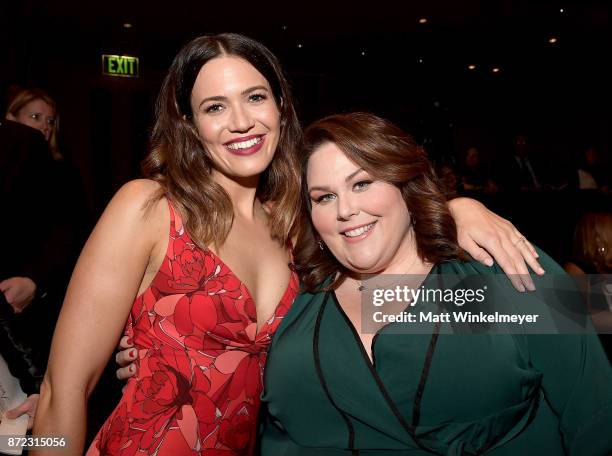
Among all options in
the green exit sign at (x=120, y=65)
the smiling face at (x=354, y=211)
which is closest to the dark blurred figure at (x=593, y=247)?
the smiling face at (x=354, y=211)

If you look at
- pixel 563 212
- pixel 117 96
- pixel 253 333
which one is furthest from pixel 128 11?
pixel 253 333

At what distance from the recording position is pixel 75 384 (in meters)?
1.41

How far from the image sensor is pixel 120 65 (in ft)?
27.5

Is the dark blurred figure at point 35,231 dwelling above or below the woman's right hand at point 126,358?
above

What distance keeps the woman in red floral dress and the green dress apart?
0.63ft

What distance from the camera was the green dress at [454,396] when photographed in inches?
55.9

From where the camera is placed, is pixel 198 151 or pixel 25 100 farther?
pixel 25 100

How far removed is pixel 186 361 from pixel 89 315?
0.29m

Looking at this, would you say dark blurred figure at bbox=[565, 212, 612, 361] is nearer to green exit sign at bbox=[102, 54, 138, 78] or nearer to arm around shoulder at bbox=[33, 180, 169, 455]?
arm around shoulder at bbox=[33, 180, 169, 455]

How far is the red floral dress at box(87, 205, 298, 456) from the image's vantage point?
1.47m

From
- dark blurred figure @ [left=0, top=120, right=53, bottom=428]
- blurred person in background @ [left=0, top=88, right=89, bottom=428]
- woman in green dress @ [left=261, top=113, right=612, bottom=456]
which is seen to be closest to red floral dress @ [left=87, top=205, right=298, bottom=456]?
woman in green dress @ [left=261, top=113, right=612, bottom=456]

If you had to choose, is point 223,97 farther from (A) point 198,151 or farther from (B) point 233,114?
(A) point 198,151

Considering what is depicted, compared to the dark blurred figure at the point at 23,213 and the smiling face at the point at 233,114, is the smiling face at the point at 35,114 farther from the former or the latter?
the smiling face at the point at 233,114

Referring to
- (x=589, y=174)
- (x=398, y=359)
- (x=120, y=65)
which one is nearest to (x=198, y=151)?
(x=398, y=359)
